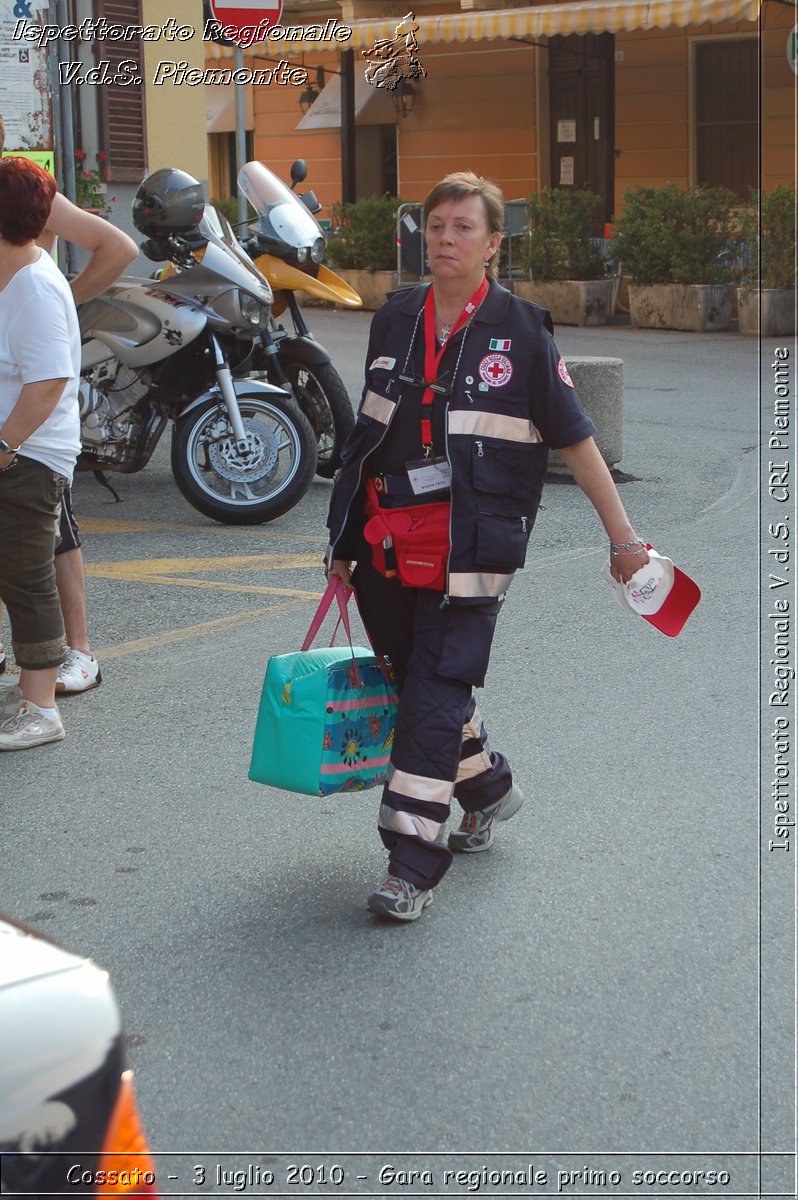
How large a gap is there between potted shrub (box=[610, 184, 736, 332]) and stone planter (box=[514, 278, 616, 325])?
68 centimetres

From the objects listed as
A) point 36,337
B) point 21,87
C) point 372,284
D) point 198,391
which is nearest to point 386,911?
point 36,337

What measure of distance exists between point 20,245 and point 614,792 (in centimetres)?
242

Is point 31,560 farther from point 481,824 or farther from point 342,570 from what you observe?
point 481,824

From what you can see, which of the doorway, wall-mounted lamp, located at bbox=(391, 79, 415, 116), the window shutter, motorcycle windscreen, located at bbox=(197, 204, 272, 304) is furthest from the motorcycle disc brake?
wall-mounted lamp, located at bbox=(391, 79, 415, 116)

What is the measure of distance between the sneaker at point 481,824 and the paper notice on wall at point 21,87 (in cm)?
732

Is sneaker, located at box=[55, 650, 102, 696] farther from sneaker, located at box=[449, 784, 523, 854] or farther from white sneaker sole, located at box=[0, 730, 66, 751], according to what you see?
sneaker, located at box=[449, 784, 523, 854]

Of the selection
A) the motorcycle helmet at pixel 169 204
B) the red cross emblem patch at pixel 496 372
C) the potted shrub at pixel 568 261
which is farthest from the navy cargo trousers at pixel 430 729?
the potted shrub at pixel 568 261

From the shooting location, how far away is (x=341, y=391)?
30.4ft

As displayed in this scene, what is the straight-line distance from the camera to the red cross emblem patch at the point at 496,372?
3.76 m

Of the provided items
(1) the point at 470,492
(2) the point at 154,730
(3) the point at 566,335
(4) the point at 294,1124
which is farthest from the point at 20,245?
(3) the point at 566,335

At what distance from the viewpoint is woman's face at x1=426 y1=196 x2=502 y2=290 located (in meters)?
3.77

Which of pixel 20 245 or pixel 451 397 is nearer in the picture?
pixel 451 397

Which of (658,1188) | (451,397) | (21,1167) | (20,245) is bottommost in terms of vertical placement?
(658,1188)

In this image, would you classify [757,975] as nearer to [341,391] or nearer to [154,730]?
[154,730]
